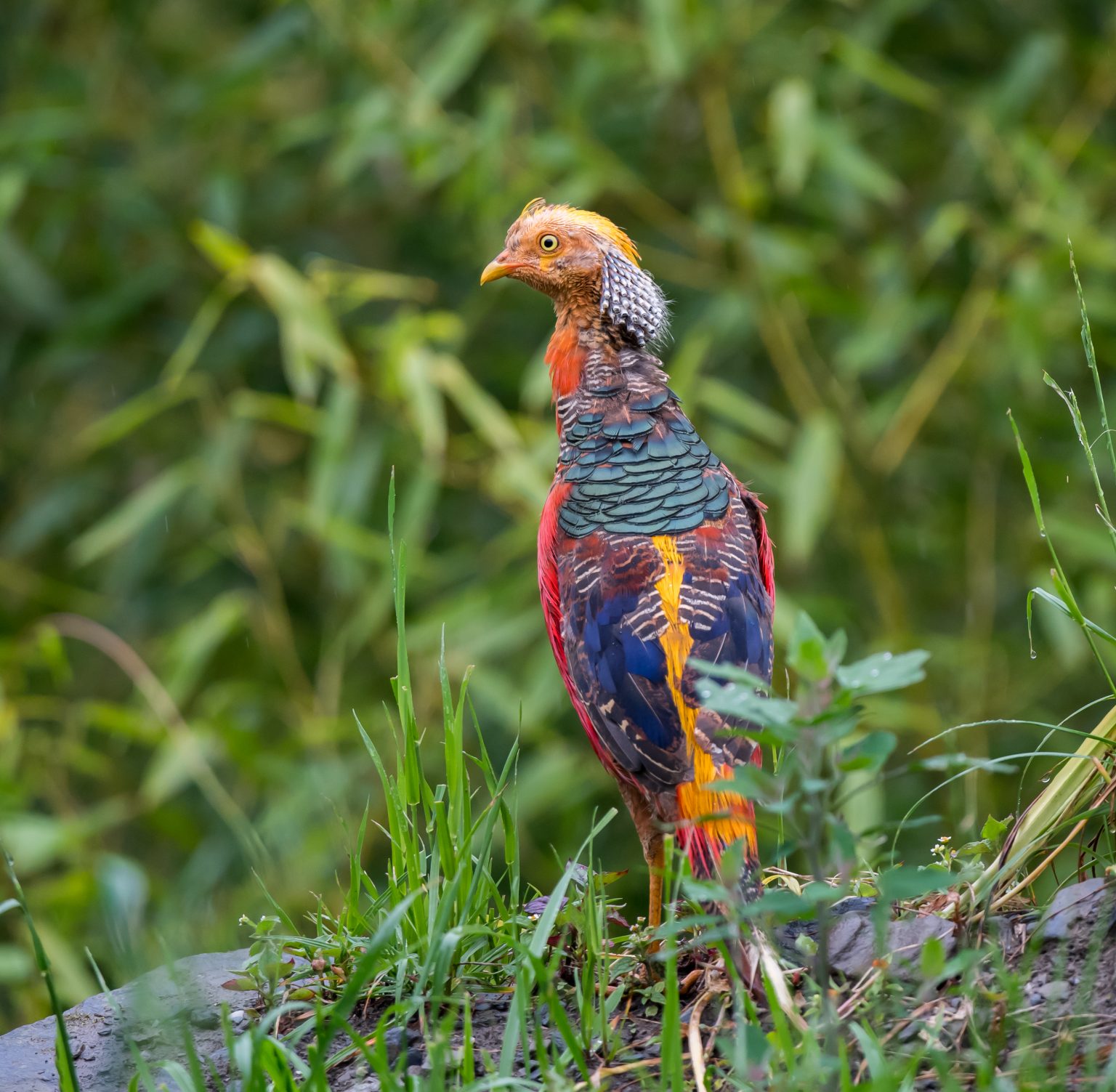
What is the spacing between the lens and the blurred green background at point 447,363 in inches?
201

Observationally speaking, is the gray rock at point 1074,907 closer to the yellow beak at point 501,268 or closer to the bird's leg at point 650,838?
the bird's leg at point 650,838

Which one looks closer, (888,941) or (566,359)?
(888,941)

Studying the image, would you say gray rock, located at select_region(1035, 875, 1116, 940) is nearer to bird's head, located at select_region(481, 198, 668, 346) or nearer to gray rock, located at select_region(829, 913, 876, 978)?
gray rock, located at select_region(829, 913, 876, 978)

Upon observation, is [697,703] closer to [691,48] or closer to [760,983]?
[760,983]

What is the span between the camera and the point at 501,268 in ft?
11.5

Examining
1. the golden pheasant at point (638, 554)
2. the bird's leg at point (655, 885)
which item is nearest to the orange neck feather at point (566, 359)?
the golden pheasant at point (638, 554)

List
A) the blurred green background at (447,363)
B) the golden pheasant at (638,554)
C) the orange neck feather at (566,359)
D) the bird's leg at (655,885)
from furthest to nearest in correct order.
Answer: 1. the blurred green background at (447,363)
2. the orange neck feather at (566,359)
3. the bird's leg at (655,885)
4. the golden pheasant at (638,554)

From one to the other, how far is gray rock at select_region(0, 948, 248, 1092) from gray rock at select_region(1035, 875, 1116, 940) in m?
1.36

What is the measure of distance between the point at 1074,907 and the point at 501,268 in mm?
1969

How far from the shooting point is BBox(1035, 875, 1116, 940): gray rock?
2.32 metres

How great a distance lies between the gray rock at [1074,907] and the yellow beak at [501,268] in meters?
1.91

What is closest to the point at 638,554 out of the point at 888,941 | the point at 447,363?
the point at 888,941

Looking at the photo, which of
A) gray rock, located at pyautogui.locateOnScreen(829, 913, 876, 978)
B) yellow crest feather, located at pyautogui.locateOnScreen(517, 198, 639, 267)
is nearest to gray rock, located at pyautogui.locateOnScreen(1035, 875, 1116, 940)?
gray rock, located at pyautogui.locateOnScreen(829, 913, 876, 978)

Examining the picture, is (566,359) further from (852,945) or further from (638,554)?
(852,945)
